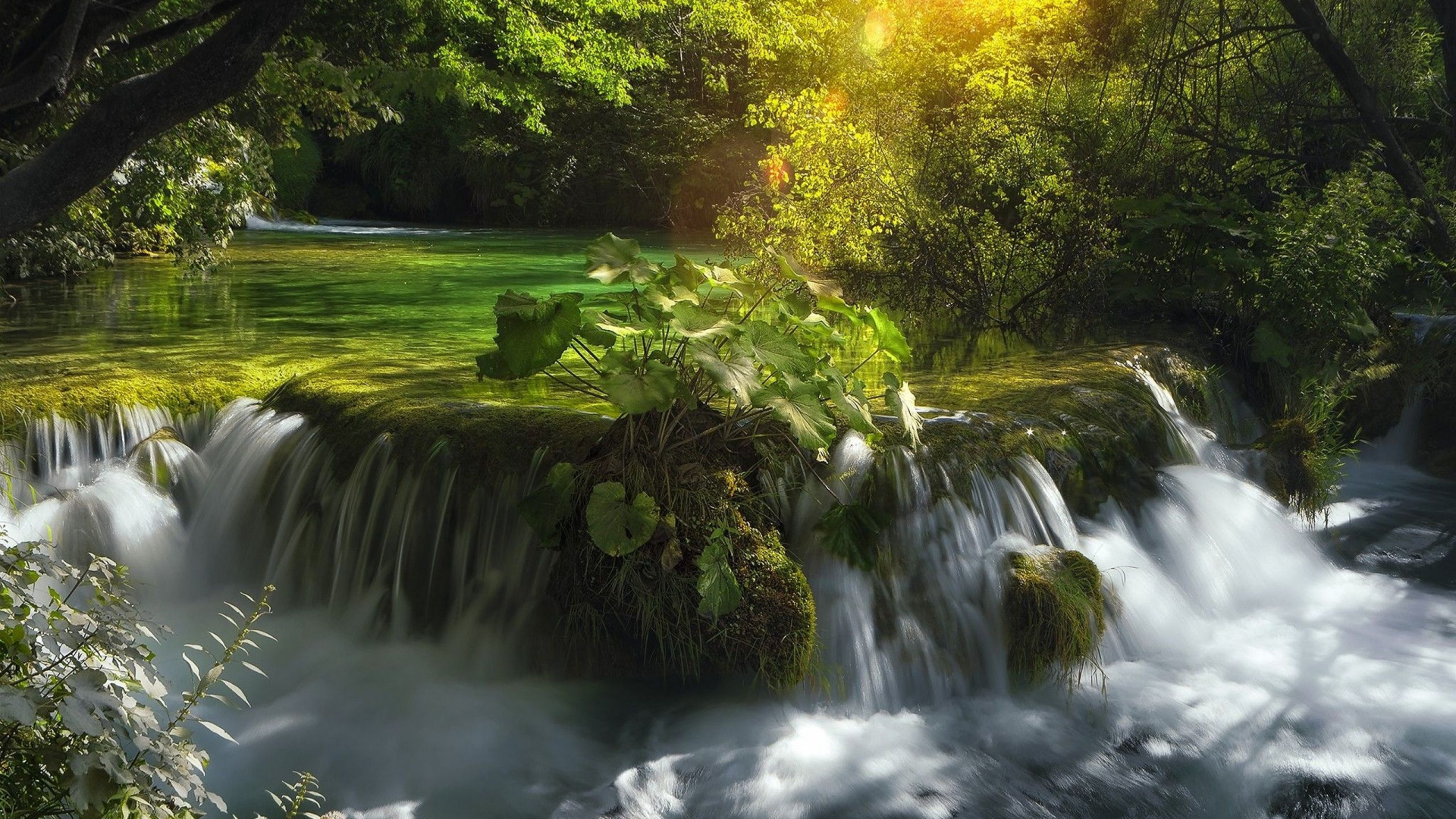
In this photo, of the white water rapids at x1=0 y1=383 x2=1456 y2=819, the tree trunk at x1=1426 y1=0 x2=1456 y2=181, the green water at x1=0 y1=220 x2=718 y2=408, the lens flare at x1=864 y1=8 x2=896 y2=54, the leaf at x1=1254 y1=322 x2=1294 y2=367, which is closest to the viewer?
the white water rapids at x1=0 y1=383 x2=1456 y2=819

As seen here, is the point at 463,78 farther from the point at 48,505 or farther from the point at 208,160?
the point at 48,505

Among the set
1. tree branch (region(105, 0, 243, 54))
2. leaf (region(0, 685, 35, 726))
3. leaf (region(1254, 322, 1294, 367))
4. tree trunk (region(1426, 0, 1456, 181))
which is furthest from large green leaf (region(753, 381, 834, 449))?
tree trunk (region(1426, 0, 1456, 181))

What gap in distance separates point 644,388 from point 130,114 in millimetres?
2690

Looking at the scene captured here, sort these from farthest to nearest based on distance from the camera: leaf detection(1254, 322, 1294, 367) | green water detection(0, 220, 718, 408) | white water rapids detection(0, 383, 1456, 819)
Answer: leaf detection(1254, 322, 1294, 367) < green water detection(0, 220, 718, 408) < white water rapids detection(0, 383, 1456, 819)

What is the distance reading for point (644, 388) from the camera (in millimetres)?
4680

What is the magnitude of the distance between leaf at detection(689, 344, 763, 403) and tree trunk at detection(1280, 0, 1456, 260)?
22.5 ft

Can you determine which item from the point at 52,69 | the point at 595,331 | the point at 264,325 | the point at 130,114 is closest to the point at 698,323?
the point at 595,331

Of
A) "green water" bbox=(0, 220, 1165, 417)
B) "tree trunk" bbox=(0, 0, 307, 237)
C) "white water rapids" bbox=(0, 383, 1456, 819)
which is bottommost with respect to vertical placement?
"white water rapids" bbox=(0, 383, 1456, 819)

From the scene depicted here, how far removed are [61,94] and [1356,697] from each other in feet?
23.6

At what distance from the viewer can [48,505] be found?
6.19m

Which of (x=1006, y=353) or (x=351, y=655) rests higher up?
(x=1006, y=353)

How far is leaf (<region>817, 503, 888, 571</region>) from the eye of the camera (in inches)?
202

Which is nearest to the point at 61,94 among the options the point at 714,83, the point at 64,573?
the point at 64,573

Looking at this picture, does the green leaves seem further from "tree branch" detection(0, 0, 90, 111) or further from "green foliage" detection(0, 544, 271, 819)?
"tree branch" detection(0, 0, 90, 111)
